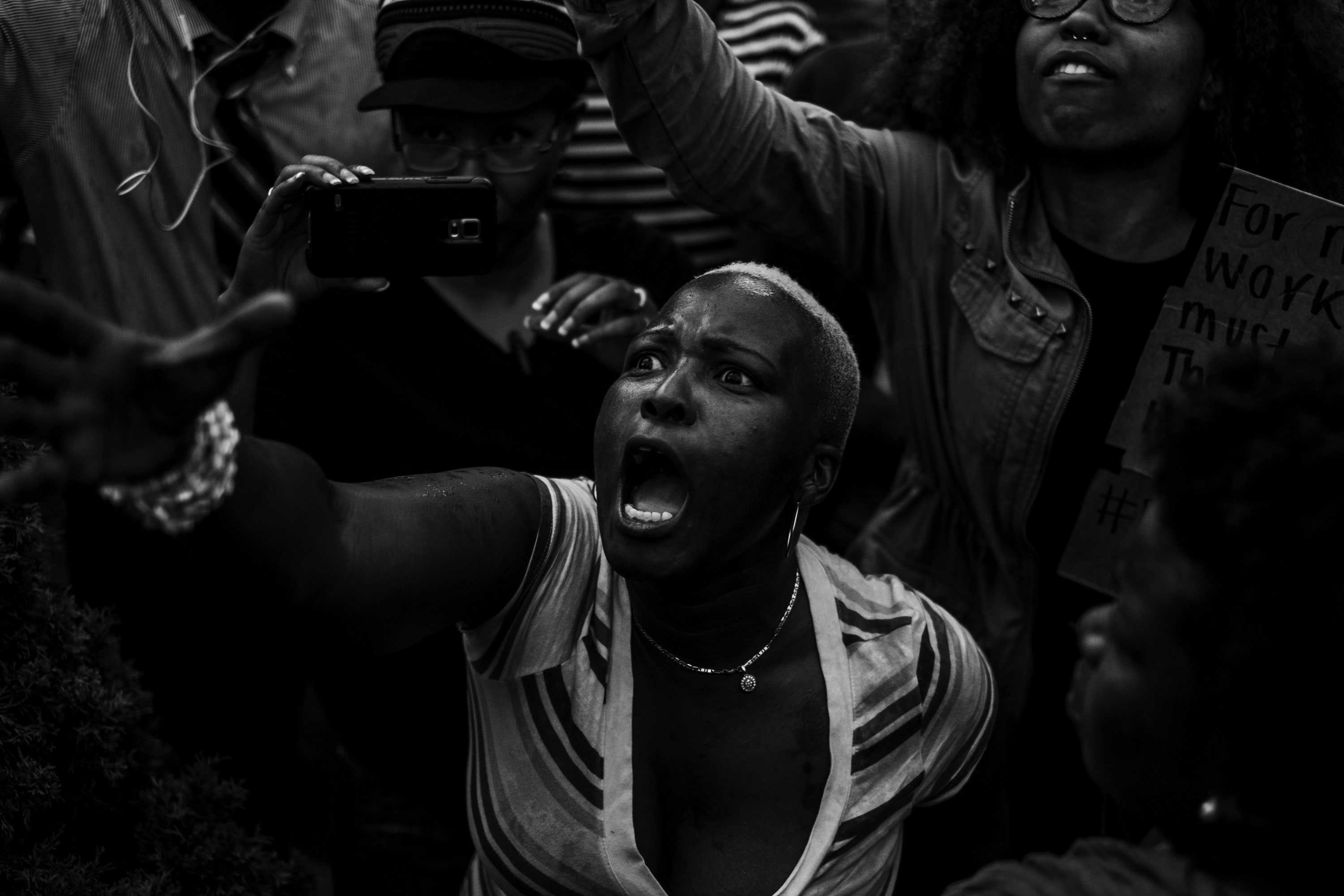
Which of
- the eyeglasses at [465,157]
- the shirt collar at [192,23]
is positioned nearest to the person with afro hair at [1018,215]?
the eyeglasses at [465,157]

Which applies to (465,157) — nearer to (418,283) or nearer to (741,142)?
(418,283)

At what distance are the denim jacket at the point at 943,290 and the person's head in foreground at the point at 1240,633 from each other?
120 cm

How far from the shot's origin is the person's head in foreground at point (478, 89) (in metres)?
3.16

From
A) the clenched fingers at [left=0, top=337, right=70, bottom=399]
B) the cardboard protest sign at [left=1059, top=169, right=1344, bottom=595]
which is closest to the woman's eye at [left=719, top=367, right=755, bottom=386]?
the cardboard protest sign at [left=1059, top=169, right=1344, bottom=595]

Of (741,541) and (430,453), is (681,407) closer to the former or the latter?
(741,541)

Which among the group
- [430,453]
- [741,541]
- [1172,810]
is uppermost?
[1172,810]

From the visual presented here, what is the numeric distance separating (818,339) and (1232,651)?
3.45 feet

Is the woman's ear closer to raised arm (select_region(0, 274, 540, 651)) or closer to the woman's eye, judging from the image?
the woman's eye

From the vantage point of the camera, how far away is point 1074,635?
127 inches

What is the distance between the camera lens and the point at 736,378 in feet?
8.34

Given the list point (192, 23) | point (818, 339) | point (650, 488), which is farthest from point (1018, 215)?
point (192, 23)

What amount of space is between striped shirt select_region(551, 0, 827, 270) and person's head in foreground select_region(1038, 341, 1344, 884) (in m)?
1.98

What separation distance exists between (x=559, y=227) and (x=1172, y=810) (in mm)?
1965

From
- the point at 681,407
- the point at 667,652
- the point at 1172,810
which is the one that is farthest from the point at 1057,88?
the point at 1172,810
